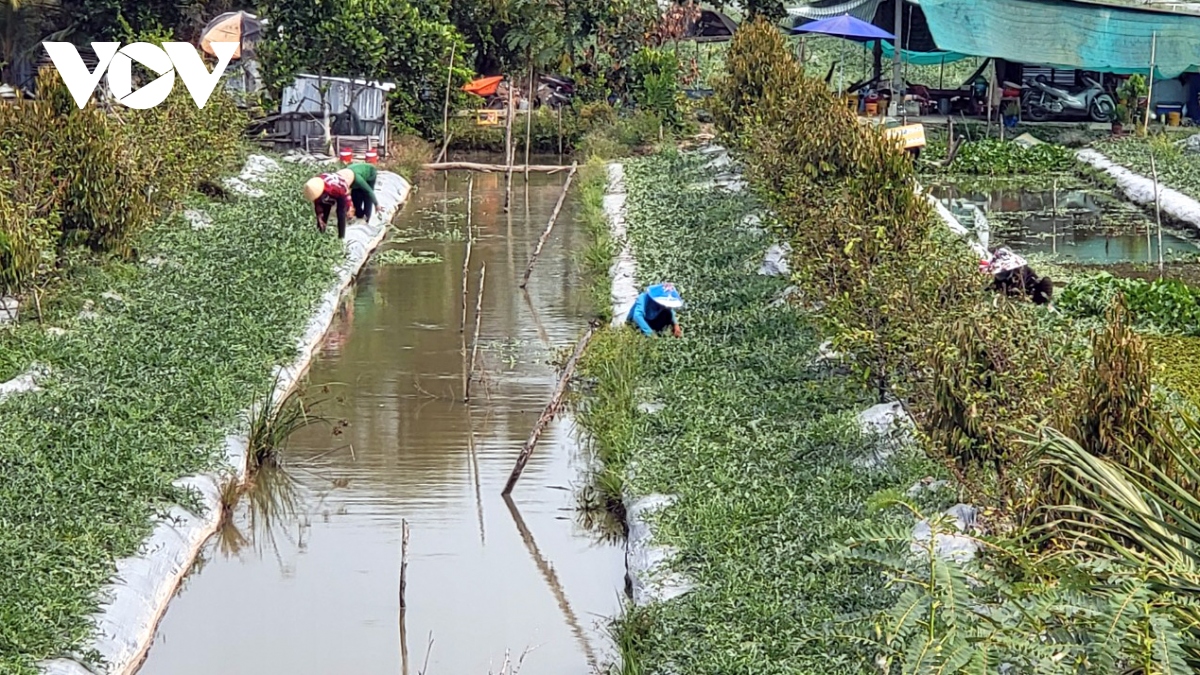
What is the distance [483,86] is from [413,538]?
17737 millimetres

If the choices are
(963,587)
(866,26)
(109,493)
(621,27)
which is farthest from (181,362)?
(866,26)

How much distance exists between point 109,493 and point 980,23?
66.8 ft

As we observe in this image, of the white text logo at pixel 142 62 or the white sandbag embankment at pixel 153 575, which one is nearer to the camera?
the white sandbag embankment at pixel 153 575

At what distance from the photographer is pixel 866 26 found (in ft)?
85.7

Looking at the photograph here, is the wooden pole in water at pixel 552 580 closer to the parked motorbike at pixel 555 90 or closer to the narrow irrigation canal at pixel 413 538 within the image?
the narrow irrigation canal at pixel 413 538

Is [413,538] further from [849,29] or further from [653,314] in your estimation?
[849,29]

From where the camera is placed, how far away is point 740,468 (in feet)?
28.1

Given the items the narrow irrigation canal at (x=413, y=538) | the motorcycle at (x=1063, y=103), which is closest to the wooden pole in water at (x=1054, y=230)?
the motorcycle at (x=1063, y=103)

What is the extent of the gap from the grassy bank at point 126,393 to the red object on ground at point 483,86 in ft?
33.7

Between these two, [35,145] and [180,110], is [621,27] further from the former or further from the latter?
[35,145]

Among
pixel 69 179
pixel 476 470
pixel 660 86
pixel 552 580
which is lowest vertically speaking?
pixel 552 580

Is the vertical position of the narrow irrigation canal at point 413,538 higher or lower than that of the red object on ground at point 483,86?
lower

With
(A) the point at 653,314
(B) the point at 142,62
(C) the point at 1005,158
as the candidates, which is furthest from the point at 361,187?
(C) the point at 1005,158

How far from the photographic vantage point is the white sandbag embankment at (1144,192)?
60.8 ft
